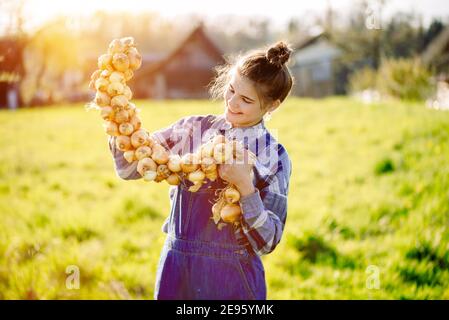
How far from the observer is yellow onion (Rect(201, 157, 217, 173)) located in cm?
144

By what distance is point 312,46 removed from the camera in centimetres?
2970

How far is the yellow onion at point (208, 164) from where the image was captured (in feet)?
4.73

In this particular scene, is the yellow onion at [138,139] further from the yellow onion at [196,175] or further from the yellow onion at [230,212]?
the yellow onion at [230,212]

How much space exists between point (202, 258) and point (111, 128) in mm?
619

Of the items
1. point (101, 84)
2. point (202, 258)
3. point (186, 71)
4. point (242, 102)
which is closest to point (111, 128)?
point (101, 84)

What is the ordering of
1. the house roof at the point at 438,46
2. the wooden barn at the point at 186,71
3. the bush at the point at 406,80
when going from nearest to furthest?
the bush at the point at 406,80 < the house roof at the point at 438,46 < the wooden barn at the point at 186,71

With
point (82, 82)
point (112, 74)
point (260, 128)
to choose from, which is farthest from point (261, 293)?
point (82, 82)

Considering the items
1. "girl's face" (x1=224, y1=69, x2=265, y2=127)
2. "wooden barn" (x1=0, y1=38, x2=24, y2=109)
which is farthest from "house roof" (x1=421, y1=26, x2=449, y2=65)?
"girl's face" (x1=224, y1=69, x2=265, y2=127)

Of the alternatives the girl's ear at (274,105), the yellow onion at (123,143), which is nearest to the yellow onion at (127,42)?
the yellow onion at (123,143)

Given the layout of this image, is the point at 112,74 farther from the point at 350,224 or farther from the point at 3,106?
the point at 3,106

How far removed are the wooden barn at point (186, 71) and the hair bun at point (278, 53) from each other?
23.2 m

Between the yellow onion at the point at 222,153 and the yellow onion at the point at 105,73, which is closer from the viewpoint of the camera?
the yellow onion at the point at 222,153

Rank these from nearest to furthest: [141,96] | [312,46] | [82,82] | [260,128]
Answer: [260,128] → [82,82] → [141,96] → [312,46]

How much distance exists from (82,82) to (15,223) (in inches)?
749
